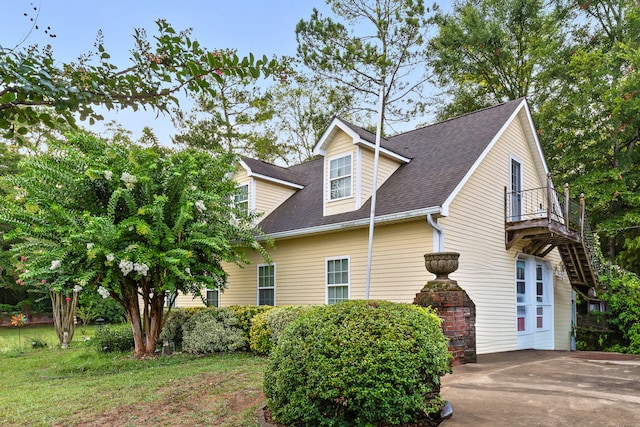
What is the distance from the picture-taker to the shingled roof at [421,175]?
9.97m

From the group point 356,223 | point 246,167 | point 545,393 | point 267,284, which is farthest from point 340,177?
point 545,393

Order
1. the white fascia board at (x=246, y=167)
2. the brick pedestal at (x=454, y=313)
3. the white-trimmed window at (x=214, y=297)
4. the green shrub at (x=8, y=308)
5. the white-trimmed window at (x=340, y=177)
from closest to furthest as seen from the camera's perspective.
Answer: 1. the brick pedestal at (x=454, y=313)
2. the white-trimmed window at (x=340, y=177)
3. the white fascia board at (x=246, y=167)
4. the white-trimmed window at (x=214, y=297)
5. the green shrub at (x=8, y=308)

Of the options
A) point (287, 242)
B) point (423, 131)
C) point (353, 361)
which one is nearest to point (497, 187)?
point (423, 131)

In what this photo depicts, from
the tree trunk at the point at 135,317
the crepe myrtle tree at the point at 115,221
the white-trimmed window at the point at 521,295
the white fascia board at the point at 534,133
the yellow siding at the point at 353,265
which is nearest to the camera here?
the crepe myrtle tree at the point at 115,221

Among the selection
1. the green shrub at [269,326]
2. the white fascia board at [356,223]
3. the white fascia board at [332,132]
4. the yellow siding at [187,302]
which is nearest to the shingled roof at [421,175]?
the white fascia board at [356,223]

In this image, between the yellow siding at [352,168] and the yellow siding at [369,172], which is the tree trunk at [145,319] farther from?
the yellow siding at [369,172]

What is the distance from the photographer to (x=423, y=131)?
13711 millimetres

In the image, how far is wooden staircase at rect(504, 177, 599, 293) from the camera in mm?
10617

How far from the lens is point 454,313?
7090 mm

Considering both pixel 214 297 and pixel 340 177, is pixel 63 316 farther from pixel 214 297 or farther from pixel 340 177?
pixel 340 177

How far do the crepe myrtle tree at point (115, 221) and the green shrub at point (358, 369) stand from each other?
471cm

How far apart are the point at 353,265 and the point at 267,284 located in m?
3.36

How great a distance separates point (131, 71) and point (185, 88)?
9.0 inches

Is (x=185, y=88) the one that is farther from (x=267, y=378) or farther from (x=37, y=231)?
(x=37, y=231)
